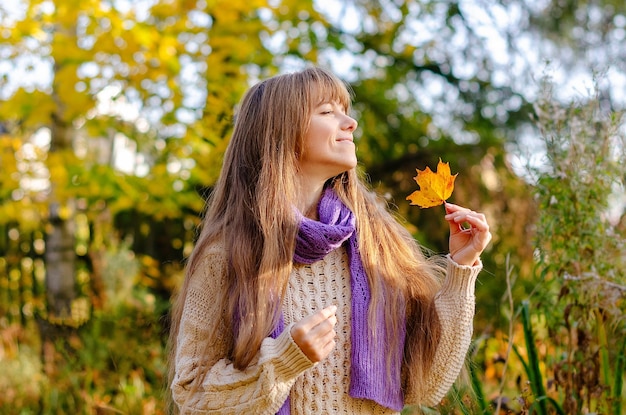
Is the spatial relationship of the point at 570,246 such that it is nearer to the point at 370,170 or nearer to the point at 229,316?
the point at 229,316

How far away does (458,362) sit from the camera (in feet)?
6.13

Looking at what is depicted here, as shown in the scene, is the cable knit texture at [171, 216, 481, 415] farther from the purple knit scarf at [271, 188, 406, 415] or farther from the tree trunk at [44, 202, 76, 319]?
the tree trunk at [44, 202, 76, 319]

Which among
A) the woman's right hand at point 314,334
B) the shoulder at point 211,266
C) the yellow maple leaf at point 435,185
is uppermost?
the yellow maple leaf at point 435,185

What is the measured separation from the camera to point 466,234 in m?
1.84

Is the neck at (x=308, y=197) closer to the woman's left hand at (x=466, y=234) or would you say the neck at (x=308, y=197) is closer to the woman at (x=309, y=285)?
the woman at (x=309, y=285)

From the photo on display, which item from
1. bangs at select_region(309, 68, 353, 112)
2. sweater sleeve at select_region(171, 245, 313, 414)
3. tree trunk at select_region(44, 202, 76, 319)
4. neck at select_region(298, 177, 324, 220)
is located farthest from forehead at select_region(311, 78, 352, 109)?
tree trunk at select_region(44, 202, 76, 319)

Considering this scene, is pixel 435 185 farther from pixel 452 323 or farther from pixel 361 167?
pixel 361 167

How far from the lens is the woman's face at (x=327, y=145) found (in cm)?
192

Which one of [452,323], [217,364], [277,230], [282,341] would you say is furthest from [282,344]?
[452,323]

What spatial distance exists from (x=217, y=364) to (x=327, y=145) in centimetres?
65

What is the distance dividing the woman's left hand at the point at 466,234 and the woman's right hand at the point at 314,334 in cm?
39

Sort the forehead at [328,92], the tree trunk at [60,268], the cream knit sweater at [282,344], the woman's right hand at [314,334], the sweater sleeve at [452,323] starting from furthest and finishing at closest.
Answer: the tree trunk at [60,268] → the forehead at [328,92] → the sweater sleeve at [452,323] → the cream knit sweater at [282,344] → the woman's right hand at [314,334]

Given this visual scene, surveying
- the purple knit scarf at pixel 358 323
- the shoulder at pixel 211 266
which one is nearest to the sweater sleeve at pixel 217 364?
the shoulder at pixel 211 266

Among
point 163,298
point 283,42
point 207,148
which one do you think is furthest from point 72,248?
point 283,42
